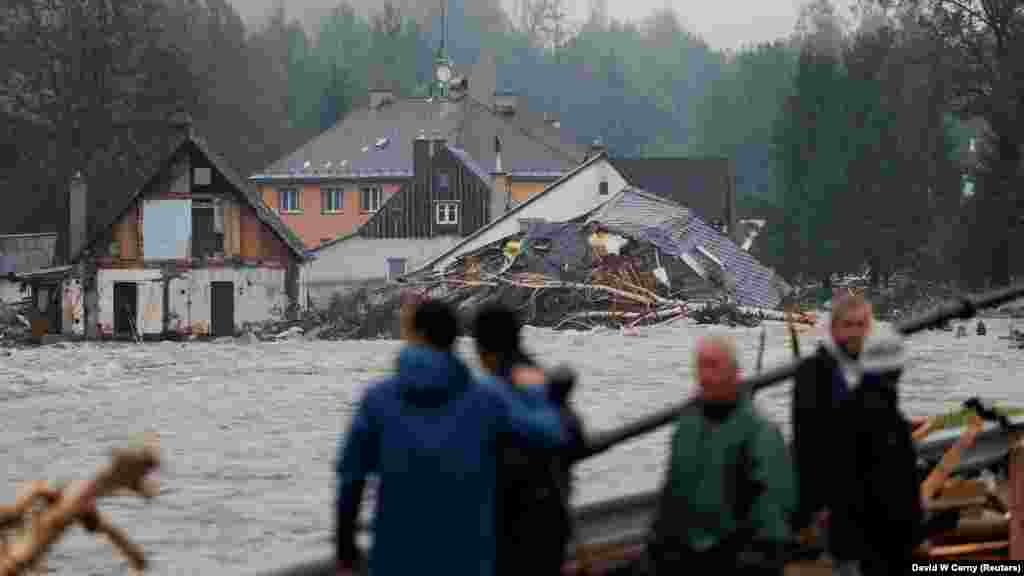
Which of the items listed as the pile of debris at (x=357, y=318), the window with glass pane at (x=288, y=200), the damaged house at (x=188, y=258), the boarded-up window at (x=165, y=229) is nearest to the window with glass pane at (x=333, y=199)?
the window with glass pane at (x=288, y=200)

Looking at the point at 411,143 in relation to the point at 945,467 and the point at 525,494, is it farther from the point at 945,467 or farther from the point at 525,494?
the point at 525,494

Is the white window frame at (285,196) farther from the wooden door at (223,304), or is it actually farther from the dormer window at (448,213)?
the wooden door at (223,304)

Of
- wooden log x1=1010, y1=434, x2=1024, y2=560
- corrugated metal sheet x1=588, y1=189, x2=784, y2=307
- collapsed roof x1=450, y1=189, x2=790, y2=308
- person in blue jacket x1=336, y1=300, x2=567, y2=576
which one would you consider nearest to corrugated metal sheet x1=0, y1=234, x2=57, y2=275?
collapsed roof x1=450, y1=189, x2=790, y2=308

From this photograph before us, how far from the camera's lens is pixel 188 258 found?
61969mm

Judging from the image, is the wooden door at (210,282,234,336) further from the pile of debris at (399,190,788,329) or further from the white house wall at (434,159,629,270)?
the pile of debris at (399,190,788,329)

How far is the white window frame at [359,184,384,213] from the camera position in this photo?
286 ft

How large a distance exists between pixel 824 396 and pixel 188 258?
5571 cm

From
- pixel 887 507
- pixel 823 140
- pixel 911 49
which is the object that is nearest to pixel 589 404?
pixel 887 507

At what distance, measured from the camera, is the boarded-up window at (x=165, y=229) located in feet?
204

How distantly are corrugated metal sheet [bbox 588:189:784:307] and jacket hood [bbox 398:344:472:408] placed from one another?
44237mm

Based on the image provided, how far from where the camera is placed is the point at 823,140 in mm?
81312

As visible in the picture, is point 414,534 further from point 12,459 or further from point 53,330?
point 53,330

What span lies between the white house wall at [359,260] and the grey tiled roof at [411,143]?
34.0 ft

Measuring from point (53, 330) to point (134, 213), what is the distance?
17.6 ft
